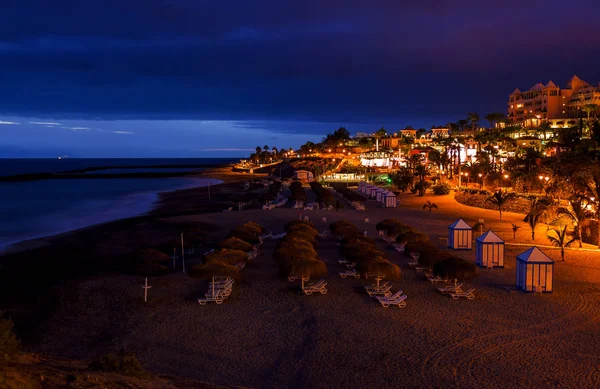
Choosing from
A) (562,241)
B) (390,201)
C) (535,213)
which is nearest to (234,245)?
(562,241)

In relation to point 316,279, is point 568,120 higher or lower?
higher

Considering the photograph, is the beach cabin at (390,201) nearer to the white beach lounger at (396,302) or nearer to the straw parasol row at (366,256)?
the straw parasol row at (366,256)

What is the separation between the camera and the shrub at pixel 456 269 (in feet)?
46.6

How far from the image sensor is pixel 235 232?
19859 mm

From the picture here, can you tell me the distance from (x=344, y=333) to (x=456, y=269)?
437 cm

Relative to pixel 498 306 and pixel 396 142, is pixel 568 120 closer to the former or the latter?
pixel 396 142

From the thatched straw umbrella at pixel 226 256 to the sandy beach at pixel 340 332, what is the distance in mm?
838

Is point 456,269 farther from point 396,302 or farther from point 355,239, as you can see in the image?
point 355,239

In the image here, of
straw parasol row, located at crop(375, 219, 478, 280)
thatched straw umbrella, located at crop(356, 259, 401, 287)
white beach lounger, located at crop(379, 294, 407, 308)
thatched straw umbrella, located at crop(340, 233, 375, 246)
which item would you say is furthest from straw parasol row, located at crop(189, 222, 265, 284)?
straw parasol row, located at crop(375, 219, 478, 280)

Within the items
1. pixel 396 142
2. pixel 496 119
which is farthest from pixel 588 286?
pixel 396 142

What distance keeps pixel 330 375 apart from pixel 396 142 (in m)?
113

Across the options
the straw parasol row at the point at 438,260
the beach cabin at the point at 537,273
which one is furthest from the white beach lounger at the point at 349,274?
the beach cabin at the point at 537,273

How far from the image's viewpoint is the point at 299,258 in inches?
611

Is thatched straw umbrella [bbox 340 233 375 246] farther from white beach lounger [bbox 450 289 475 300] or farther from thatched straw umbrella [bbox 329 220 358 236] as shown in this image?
white beach lounger [bbox 450 289 475 300]
